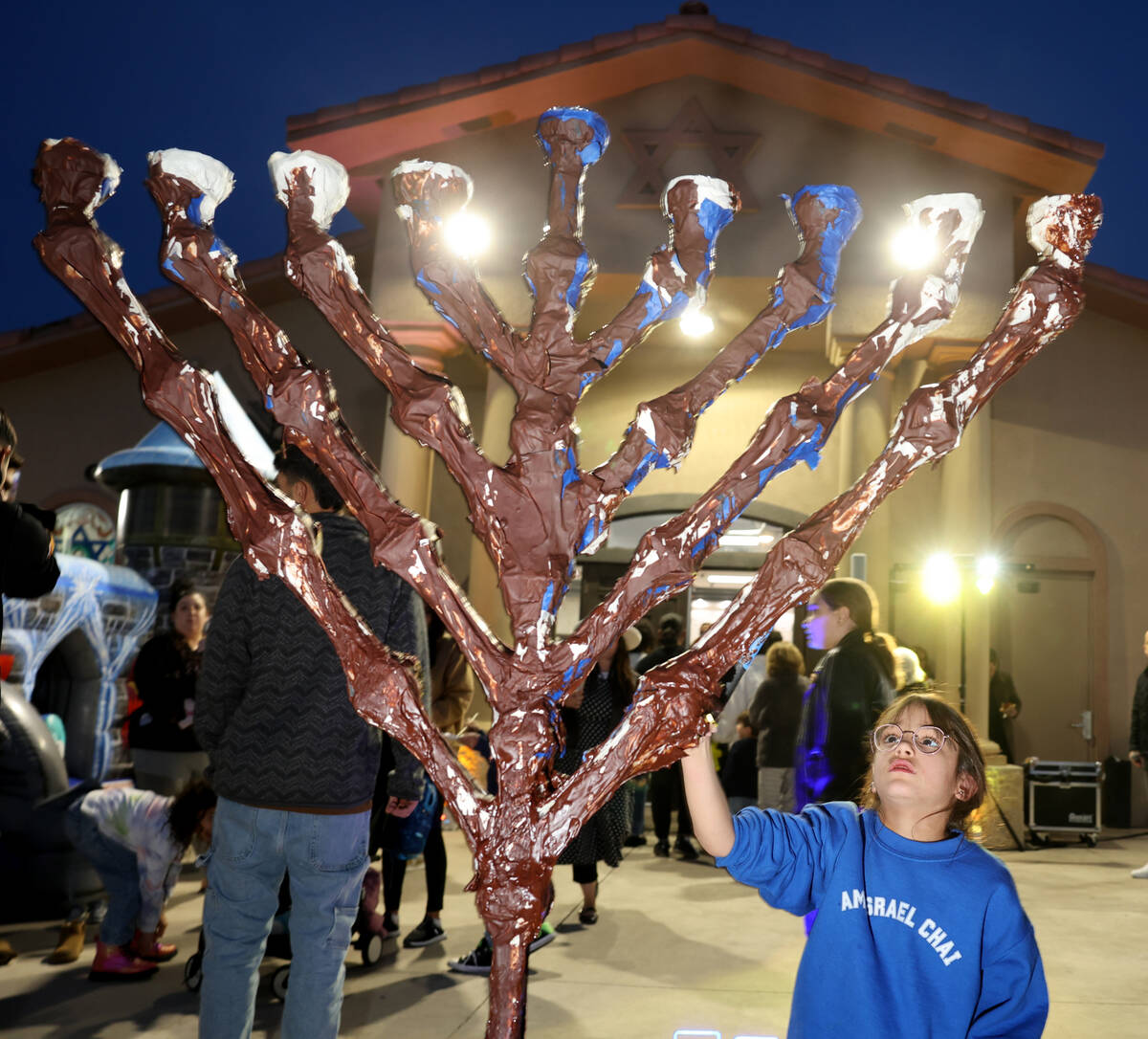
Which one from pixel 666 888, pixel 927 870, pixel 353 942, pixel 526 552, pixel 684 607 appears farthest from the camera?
pixel 684 607

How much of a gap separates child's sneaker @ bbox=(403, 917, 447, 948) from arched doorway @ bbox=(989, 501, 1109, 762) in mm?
7314

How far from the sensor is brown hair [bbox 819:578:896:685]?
3.68m

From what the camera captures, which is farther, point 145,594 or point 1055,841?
point 1055,841

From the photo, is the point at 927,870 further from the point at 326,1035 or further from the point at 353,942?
the point at 353,942

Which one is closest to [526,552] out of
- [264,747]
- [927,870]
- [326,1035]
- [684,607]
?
Result: [927,870]

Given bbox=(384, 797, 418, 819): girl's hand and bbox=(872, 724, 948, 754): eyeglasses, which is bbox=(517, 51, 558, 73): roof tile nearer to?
bbox=(384, 797, 418, 819): girl's hand

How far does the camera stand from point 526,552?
1461mm

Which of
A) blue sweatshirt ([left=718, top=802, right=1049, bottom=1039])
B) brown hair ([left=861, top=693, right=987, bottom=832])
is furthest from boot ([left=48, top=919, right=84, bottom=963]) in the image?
brown hair ([left=861, top=693, right=987, bottom=832])

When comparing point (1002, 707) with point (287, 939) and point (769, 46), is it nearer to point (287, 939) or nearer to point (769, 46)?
point (769, 46)

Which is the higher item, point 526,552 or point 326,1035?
point 526,552

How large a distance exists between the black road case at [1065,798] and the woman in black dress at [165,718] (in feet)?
22.1

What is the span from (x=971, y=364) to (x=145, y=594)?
6708mm

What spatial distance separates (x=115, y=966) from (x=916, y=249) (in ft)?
12.7

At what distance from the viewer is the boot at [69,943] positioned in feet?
13.9
